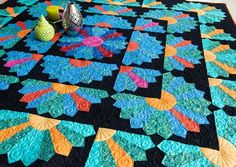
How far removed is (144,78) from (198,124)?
395mm

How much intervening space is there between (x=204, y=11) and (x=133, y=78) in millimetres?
1177

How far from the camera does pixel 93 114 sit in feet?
3.95

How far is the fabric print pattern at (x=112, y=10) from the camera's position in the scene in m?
2.14

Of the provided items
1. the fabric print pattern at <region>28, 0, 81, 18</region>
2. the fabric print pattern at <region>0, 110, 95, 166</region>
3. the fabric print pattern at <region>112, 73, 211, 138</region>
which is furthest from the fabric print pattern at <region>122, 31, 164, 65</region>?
the fabric print pattern at <region>28, 0, 81, 18</region>

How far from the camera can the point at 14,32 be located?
5.96 feet

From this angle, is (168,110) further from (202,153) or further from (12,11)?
(12,11)

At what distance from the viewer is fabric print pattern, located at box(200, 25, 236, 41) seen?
1.86 metres

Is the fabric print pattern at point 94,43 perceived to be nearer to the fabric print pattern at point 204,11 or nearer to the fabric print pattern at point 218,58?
the fabric print pattern at point 218,58

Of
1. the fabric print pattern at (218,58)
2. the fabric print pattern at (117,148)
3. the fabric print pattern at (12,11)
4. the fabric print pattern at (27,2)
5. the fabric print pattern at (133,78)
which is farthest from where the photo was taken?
the fabric print pattern at (27,2)

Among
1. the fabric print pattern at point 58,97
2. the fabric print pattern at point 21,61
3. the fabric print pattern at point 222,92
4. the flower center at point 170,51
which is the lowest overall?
the fabric print pattern at point 222,92

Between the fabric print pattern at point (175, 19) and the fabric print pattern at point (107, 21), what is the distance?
225 millimetres

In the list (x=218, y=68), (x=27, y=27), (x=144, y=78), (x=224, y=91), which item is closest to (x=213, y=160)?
(x=224, y=91)

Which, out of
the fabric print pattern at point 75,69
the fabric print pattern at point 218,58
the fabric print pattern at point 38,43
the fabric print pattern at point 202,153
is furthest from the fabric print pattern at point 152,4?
the fabric print pattern at point 202,153

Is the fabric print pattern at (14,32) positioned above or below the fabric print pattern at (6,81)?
above
